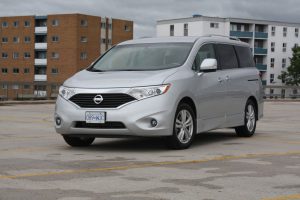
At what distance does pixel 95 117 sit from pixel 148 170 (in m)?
2.08

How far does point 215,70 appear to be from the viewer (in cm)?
1056

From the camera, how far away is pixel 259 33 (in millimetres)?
106375

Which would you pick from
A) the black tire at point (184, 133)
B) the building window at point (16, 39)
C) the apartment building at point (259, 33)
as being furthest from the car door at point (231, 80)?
the apartment building at point (259, 33)

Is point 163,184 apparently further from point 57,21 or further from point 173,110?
point 57,21

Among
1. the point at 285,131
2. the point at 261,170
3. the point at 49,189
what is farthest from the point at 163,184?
the point at 285,131

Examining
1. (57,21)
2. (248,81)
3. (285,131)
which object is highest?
(57,21)

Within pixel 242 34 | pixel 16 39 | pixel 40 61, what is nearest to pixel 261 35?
pixel 242 34

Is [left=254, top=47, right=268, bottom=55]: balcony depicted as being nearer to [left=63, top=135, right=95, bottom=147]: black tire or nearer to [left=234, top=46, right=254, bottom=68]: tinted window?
[left=234, top=46, right=254, bottom=68]: tinted window

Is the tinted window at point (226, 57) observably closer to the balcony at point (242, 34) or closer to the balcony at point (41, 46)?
the balcony at point (41, 46)

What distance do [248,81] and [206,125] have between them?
219 centimetres

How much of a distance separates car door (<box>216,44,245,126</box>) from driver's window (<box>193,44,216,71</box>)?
28cm

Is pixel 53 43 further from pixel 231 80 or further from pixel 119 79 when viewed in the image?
pixel 119 79

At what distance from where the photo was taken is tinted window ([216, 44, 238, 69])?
37.1 feet

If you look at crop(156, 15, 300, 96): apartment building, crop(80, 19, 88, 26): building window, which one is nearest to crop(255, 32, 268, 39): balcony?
crop(156, 15, 300, 96): apartment building
